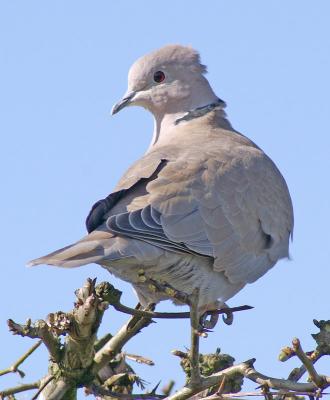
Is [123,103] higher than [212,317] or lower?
higher

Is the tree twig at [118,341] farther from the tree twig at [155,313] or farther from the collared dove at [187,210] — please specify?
the collared dove at [187,210]

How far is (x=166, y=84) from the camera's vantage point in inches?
271

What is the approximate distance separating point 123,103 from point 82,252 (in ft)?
8.72

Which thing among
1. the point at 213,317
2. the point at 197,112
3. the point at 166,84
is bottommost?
the point at 213,317

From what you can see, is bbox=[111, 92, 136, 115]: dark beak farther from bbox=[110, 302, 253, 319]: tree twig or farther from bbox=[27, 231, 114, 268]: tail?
bbox=[110, 302, 253, 319]: tree twig

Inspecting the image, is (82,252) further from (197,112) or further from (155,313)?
(197,112)

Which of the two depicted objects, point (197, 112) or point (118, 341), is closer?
point (118, 341)

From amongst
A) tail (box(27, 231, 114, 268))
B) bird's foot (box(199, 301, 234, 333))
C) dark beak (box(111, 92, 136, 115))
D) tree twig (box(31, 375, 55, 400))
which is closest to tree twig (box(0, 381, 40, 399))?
tree twig (box(31, 375, 55, 400))

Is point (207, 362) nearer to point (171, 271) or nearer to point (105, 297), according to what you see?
point (105, 297)

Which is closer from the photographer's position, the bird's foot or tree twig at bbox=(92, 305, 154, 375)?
tree twig at bbox=(92, 305, 154, 375)

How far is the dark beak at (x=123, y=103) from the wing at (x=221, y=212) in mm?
1047

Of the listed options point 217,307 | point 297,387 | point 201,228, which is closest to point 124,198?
point 201,228

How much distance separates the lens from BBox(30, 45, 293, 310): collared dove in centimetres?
461

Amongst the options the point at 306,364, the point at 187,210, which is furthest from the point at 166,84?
the point at 306,364
